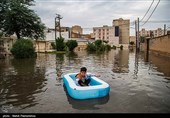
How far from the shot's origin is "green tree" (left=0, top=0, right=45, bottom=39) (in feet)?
108

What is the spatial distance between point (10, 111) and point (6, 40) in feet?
112

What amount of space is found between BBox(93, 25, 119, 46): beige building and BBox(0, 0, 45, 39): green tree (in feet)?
230

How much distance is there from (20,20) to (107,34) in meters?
78.8

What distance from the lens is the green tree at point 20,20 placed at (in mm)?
32966

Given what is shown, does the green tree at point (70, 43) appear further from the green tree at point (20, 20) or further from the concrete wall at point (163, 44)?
the concrete wall at point (163, 44)

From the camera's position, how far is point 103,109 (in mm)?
6133

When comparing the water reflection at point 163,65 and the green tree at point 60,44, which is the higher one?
the green tree at point 60,44

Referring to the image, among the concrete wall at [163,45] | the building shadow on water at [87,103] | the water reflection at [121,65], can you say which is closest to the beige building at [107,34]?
Answer: the concrete wall at [163,45]

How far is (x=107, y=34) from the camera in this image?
10919cm

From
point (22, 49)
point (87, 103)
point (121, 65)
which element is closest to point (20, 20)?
point (22, 49)

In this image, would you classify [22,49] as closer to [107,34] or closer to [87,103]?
[87,103]

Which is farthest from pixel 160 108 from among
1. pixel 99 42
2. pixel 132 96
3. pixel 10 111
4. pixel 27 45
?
pixel 99 42

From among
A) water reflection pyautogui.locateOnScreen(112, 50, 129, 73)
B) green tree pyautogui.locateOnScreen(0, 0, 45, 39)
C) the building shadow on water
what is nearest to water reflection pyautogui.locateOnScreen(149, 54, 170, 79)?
water reflection pyautogui.locateOnScreen(112, 50, 129, 73)

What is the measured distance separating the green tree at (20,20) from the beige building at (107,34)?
7025 centimetres
